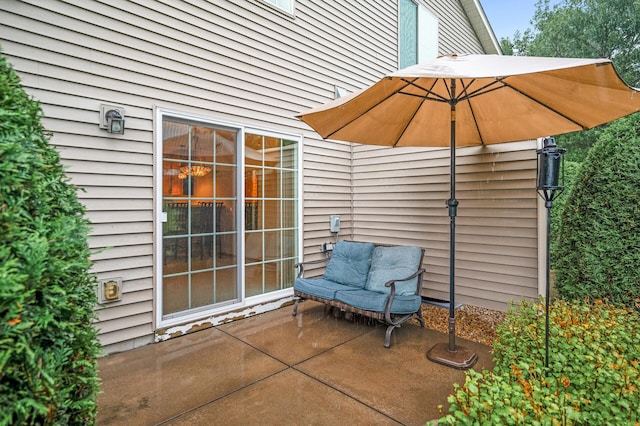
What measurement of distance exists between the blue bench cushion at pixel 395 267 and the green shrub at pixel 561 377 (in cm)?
128

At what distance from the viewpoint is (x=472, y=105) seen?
132 inches

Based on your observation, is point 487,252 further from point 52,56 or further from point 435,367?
point 52,56

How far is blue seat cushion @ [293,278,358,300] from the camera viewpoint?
3859mm

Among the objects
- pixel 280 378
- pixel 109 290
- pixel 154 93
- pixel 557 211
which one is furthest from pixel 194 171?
pixel 557 211

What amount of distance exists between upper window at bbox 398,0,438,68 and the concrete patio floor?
557cm

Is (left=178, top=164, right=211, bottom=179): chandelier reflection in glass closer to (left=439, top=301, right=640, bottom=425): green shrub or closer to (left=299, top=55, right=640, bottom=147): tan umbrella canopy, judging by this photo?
(left=299, top=55, right=640, bottom=147): tan umbrella canopy

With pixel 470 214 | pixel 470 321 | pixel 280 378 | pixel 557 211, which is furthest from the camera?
pixel 557 211

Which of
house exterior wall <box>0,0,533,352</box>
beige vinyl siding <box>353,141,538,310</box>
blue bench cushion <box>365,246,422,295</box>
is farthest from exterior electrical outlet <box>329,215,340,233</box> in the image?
blue bench cushion <box>365,246,422,295</box>

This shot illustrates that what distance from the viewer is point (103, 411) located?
225 cm

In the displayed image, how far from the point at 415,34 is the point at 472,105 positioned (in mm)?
4610

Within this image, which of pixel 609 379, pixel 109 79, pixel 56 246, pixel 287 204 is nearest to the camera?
pixel 56 246

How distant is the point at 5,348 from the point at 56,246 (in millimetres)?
333

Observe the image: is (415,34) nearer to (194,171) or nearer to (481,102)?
(481,102)

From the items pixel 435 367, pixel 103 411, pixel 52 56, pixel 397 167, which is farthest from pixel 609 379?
pixel 52 56
